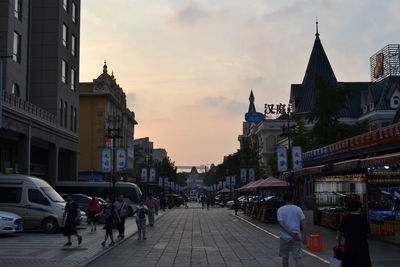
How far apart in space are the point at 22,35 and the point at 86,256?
25.6 meters

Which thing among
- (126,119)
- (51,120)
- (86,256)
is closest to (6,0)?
(51,120)

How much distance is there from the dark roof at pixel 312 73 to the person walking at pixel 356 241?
78.6 m

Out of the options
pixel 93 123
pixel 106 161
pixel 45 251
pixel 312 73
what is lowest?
pixel 45 251

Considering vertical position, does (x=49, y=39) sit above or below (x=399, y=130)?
above

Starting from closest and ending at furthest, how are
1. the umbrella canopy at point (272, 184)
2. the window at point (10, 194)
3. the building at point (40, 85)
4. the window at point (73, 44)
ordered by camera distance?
the window at point (10, 194)
the building at point (40, 85)
the umbrella canopy at point (272, 184)
the window at point (73, 44)

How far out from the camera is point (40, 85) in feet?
134

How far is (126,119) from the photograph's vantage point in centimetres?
8906

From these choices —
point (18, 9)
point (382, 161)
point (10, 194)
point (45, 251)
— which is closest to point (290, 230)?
point (382, 161)

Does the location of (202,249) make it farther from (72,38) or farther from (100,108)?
(100,108)

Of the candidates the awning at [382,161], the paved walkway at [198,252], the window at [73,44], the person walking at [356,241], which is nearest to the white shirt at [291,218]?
the person walking at [356,241]

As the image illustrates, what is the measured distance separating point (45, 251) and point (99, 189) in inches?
1154

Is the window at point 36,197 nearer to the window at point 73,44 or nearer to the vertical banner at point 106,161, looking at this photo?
the vertical banner at point 106,161

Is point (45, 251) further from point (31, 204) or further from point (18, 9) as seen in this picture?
point (18, 9)

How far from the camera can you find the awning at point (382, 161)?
55.9 ft
